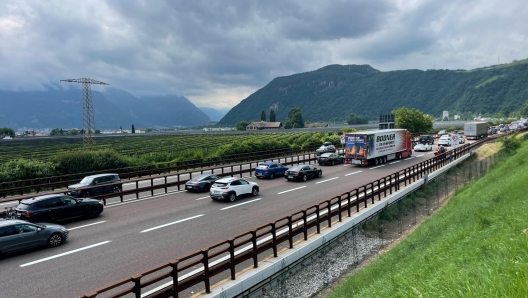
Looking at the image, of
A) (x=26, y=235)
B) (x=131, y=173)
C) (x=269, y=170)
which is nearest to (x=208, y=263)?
(x=26, y=235)

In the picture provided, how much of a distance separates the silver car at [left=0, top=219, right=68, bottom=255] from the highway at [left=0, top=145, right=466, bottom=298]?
290 millimetres

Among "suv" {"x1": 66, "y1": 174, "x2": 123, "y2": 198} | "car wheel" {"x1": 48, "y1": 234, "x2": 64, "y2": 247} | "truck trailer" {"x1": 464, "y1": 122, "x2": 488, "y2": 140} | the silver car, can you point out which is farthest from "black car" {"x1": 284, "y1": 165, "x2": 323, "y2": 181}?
"truck trailer" {"x1": 464, "y1": 122, "x2": 488, "y2": 140}

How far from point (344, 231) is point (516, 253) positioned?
7.06m

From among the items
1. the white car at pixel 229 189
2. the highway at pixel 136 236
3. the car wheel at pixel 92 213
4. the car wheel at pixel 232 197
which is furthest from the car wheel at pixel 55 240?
the car wheel at pixel 232 197

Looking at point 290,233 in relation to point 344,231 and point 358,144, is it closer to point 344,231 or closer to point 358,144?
point 344,231

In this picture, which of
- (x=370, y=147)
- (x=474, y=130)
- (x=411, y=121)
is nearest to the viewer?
(x=370, y=147)

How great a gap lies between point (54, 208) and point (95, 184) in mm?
8029

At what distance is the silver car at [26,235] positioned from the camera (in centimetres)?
1172

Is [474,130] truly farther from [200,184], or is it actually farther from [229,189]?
[229,189]

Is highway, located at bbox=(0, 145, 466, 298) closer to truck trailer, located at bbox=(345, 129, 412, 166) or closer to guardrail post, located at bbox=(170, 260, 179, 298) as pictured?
guardrail post, located at bbox=(170, 260, 179, 298)

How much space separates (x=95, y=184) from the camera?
77.4 ft

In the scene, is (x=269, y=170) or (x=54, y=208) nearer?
(x=54, y=208)

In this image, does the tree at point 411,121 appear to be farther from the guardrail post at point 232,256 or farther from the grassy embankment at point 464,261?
the guardrail post at point 232,256

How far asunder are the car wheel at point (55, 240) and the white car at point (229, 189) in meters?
8.74
